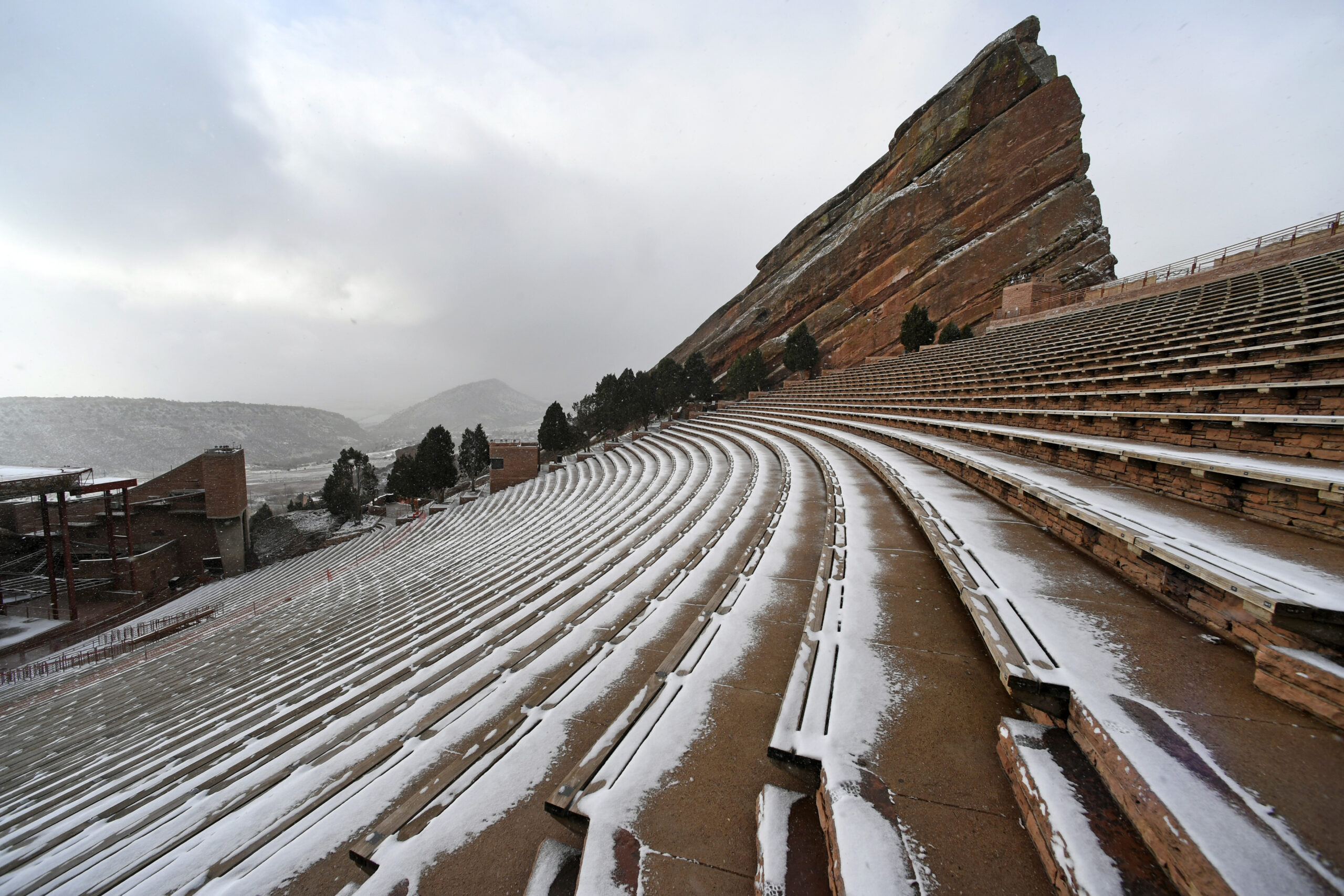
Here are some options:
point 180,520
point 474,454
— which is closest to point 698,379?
point 474,454

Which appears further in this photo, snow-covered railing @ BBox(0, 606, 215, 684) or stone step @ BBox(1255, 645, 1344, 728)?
snow-covered railing @ BBox(0, 606, 215, 684)

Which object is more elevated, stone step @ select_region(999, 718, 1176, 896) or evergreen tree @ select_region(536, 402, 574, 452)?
evergreen tree @ select_region(536, 402, 574, 452)

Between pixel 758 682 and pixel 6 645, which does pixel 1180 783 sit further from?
pixel 6 645

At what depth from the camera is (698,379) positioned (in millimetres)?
33969

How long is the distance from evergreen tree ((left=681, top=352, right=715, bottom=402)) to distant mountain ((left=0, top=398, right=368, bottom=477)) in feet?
265

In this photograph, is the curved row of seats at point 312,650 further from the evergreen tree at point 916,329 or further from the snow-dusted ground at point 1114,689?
the evergreen tree at point 916,329

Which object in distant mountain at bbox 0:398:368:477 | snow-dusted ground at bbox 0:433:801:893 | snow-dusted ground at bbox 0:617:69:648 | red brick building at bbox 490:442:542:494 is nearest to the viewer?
snow-dusted ground at bbox 0:433:801:893

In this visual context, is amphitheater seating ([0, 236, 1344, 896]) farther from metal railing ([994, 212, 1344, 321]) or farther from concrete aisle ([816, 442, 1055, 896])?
metal railing ([994, 212, 1344, 321])

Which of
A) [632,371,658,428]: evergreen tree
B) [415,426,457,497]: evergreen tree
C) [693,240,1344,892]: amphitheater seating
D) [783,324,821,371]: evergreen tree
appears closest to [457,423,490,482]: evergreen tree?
[415,426,457,497]: evergreen tree

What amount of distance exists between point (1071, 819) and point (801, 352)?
1241 inches

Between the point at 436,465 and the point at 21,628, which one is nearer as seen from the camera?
the point at 21,628

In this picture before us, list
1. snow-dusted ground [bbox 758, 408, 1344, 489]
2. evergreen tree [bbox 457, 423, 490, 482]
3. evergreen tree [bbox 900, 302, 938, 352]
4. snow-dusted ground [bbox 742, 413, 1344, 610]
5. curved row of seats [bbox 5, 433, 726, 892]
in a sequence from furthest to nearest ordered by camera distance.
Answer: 1. evergreen tree [bbox 457, 423, 490, 482]
2. evergreen tree [bbox 900, 302, 938, 352]
3. curved row of seats [bbox 5, 433, 726, 892]
4. snow-dusted ground [bbox 758, 408, 1344, 489]
5. snow-dusted ground [bbox 742, 413, 1344, 610]

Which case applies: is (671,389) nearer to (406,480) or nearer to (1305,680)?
(406,480)

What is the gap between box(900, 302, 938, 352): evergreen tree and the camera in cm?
2455
